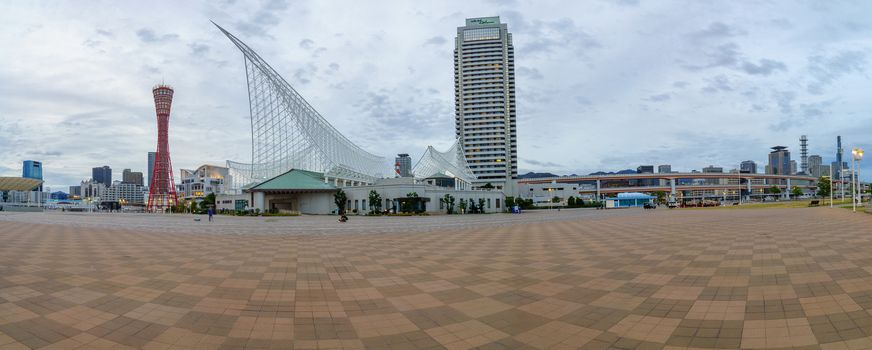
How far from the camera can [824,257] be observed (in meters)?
10.8

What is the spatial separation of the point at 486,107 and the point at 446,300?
145354 millimetres

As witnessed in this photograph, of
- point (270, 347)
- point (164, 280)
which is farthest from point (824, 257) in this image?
point (164, 280)

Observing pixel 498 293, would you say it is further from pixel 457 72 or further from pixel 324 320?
pixel 457 72

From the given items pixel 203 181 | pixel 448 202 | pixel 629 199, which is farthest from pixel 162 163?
pixel 629 199

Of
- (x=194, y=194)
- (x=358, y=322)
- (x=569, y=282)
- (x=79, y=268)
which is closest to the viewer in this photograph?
(x=358, y=322)

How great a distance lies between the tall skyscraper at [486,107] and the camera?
148 m

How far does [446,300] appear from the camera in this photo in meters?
7.47

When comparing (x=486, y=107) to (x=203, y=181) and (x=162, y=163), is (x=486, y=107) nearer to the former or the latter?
(x=162, y=163)

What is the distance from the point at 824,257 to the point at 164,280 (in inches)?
622

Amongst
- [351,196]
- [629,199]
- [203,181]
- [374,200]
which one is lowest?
[629,199]

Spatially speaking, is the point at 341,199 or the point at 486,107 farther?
the point at 486,107

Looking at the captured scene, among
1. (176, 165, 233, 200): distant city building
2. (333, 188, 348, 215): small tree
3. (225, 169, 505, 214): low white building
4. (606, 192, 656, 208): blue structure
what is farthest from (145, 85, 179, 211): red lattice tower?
(606, 192, 656, 208): blue structure

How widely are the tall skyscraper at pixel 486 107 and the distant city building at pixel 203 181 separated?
83382mm

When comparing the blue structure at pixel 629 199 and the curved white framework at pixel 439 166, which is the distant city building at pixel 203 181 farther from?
the blue structure at pixel 629 199
